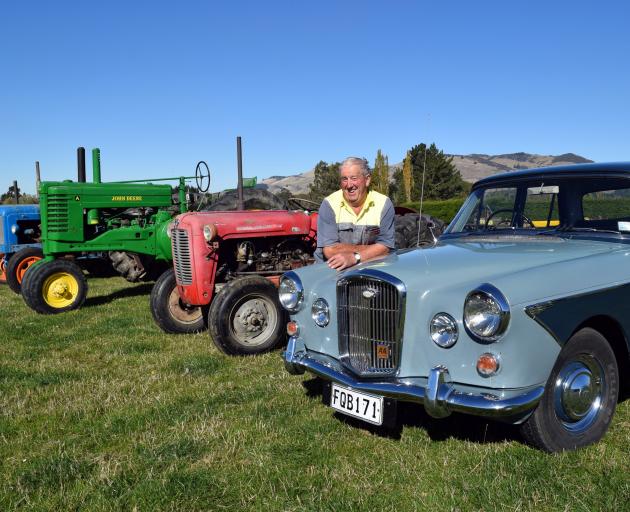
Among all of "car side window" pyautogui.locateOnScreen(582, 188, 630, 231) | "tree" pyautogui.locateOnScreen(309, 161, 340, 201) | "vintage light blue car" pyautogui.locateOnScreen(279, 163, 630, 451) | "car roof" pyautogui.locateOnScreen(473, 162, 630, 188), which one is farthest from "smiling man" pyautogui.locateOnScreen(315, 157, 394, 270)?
"tree" pyautogui.locateOnScreen(309, 161, 340, 201)

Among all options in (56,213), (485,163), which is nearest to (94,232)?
(56,213)

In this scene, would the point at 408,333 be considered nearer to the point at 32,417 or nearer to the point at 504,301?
the point at 504,301

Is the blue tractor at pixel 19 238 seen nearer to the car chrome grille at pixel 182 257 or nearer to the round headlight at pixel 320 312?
the car chrome grille at pixel 182 257

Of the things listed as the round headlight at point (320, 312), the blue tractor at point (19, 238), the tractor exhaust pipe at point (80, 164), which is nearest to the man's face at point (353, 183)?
the round headlight at point (320, 312)

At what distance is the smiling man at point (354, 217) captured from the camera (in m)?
4.70

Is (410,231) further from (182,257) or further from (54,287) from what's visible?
(54,287)

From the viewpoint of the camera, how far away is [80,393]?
469cm

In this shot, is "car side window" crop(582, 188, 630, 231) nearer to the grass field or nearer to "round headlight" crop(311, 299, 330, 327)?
the grass field

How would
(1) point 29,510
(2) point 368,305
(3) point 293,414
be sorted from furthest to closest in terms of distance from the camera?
1. (3) point 293,414
2. (2) point 368,305
3. (1) point 29,510

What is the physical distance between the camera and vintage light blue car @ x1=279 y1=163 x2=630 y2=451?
2.97 m

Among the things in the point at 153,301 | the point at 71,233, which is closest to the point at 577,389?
the point at 153,301

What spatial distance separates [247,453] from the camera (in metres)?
3.46

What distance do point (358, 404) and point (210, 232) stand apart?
3187 millimetres

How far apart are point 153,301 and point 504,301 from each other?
4.83m
